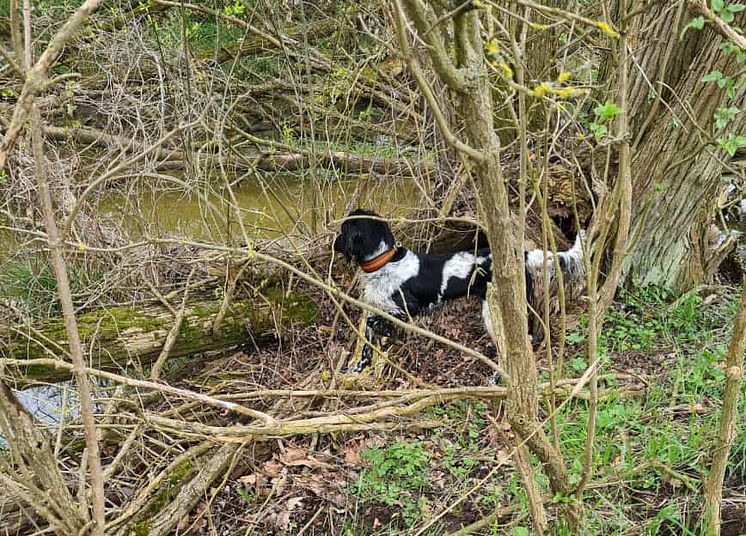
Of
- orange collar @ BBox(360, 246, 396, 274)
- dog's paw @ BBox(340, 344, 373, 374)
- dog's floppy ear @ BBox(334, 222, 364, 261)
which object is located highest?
dog's floppy ear @ BBox(334, 222, 364, 261)

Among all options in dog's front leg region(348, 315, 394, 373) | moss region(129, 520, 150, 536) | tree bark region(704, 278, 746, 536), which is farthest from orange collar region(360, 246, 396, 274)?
tree bark region(704, 278, 746, 536)

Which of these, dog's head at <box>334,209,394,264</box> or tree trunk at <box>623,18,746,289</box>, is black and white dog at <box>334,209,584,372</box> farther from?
tree trunk at <box>623,18,746,289</box>

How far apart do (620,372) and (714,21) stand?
2548 millimetres

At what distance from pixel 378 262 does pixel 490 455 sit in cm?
167

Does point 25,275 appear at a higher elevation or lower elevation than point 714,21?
lower

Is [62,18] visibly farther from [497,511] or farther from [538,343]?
[497,511]

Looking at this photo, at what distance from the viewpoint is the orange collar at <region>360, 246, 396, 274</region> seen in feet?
14.8

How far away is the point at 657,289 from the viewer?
15.2ft

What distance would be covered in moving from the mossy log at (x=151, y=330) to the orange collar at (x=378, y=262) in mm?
549

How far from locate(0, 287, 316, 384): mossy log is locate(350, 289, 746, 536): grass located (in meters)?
1.55

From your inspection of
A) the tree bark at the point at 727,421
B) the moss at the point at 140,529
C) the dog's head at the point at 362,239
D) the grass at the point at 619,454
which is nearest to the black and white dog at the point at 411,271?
the dog's head at the point at 362,239

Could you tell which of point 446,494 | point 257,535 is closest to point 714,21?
point 446,494

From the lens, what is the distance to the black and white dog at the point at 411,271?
14.6 ft

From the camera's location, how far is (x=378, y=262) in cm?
453
